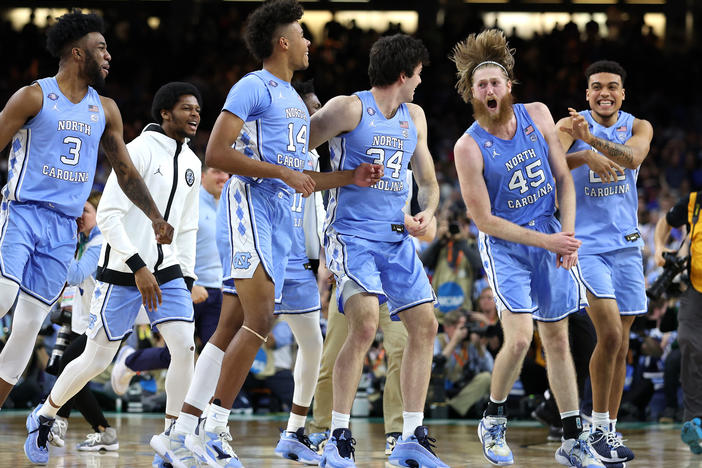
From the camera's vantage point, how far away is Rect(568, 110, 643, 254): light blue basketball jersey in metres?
6.39

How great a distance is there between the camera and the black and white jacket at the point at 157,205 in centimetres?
599

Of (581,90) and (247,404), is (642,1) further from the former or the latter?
(247,404)

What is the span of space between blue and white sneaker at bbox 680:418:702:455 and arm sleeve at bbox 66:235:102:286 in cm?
445

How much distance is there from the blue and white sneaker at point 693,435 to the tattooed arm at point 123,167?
412cm

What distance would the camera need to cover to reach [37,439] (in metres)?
5.95

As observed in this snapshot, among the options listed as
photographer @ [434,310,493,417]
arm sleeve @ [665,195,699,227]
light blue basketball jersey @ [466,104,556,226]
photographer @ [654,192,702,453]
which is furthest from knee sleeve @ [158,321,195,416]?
photographer @ [434,310,493,417]

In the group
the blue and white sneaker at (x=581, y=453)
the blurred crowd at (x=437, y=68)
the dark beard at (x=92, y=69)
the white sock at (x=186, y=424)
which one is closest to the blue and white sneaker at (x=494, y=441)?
the blue and white sneaker at (x=581, y=453)

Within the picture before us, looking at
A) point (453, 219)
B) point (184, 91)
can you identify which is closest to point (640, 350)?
point (453, 219)

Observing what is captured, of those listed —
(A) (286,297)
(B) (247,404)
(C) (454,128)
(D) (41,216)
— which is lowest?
(B) (247,404)

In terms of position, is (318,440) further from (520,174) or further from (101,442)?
(520,174)

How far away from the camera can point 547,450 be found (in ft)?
24.1

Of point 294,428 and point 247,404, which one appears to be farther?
point 247,404

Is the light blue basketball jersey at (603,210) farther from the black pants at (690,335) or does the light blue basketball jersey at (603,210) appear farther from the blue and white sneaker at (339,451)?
the blue and white sneaker at (339,451)

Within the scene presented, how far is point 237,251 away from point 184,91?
5.63 feet
